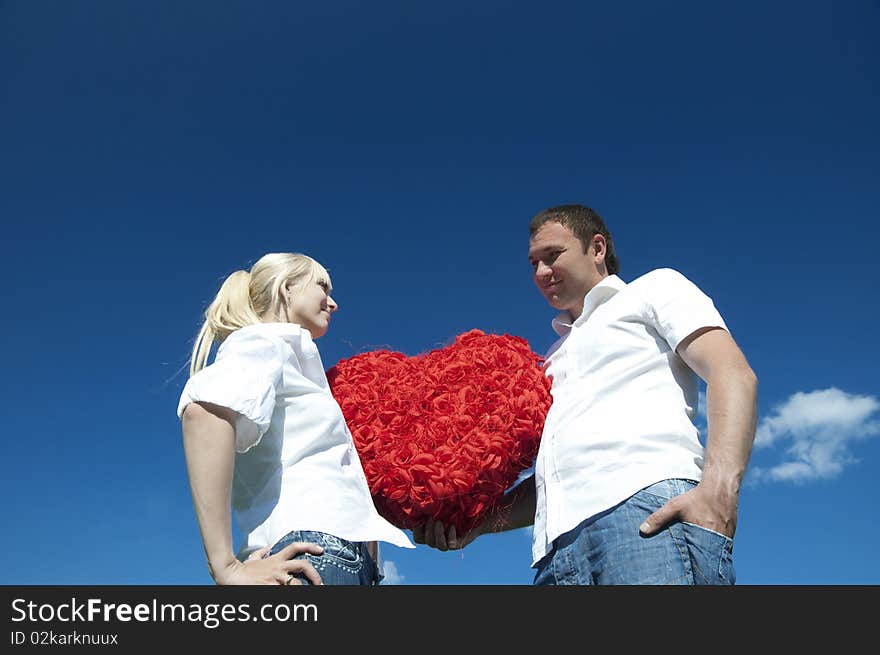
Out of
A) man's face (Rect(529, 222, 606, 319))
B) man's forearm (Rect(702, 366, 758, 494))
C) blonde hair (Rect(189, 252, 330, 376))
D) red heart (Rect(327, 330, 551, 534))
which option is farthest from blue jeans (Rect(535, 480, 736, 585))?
blonde hair (Rect(189, 252, 330, 376))

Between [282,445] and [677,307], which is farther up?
[677,307]

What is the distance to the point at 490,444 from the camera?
3.83 m

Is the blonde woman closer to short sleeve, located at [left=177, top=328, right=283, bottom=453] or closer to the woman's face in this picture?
short sleeve, located at [left=177, top=328, right=283, bottom=453]

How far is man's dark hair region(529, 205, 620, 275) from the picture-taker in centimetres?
411

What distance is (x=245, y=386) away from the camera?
286 cm

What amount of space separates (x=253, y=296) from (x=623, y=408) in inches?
73.3

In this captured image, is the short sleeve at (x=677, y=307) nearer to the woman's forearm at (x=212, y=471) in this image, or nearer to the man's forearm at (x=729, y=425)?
the man's forearm at (x=729, y=425)

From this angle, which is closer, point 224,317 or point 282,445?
point 282,445

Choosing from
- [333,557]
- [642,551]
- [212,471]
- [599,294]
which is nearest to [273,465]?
[212,471]

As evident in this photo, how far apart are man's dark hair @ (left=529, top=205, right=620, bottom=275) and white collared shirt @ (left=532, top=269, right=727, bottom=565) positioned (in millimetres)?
513

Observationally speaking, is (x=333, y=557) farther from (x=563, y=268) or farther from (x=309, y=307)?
(x=563, y=268)

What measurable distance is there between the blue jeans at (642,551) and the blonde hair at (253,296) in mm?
1781
